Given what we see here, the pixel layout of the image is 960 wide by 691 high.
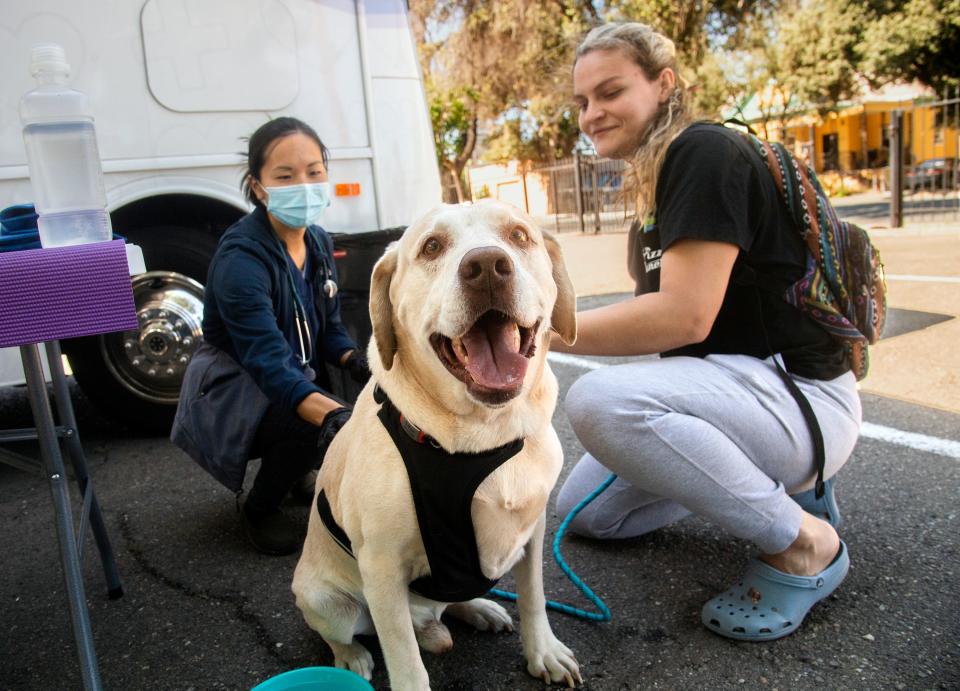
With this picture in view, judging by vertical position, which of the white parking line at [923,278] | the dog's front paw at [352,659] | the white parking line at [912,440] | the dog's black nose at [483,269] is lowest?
the white parking line at [912,440]

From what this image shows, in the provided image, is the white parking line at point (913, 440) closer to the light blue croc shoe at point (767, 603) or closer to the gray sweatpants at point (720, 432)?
the gray sweatpants at point (720, 432)

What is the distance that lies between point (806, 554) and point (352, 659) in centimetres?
139

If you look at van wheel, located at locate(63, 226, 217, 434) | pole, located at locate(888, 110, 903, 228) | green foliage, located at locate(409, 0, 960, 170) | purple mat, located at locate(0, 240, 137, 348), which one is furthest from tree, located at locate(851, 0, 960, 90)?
purple mat, located at locate(0, 240, 137, 348)

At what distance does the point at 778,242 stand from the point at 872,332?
1.48ft

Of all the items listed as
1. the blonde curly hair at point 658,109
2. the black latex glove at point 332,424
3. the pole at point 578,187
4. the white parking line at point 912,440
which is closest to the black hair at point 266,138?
the black latex glove at point 332,424

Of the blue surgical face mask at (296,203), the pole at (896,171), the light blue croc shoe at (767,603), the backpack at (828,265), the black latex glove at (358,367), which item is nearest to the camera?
the light blue croc shoe at (767,603)

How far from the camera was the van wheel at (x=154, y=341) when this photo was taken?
4.13 m

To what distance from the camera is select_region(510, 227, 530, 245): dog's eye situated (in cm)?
189

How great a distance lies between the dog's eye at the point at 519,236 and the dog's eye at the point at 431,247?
7.7 inches

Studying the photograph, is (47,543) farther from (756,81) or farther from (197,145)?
(756,81)

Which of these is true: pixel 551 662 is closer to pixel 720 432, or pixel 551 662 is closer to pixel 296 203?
pixel 720 432

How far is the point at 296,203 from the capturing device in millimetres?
2893

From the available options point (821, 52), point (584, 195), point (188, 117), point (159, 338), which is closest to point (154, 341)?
point (159, 338)

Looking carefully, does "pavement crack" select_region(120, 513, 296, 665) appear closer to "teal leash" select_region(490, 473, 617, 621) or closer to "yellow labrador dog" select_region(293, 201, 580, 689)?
"yellow labrador dog" select_region(293, 201, 580, 689)
